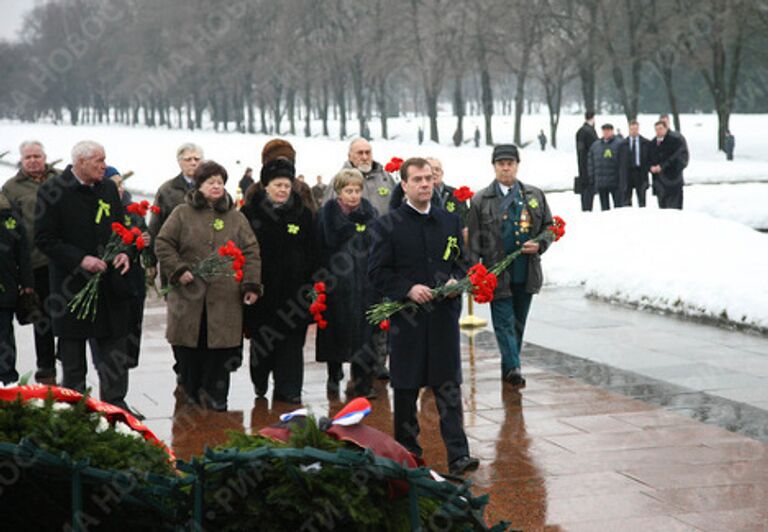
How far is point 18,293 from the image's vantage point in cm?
1017

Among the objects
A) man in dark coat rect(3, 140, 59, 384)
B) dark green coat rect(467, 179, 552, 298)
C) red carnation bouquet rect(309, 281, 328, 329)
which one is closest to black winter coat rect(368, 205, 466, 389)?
red carnation bouquet rect(309, 281, 328, 329)

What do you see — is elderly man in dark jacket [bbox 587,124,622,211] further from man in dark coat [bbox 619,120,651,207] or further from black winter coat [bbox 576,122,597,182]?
black winter coat [bbox 576,122,597,182]

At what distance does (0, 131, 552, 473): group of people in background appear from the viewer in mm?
7715

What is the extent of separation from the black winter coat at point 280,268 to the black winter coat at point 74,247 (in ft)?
3.91

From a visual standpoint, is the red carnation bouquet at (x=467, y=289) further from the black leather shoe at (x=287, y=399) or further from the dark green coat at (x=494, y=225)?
the dark green coat at (x=494, y=225)

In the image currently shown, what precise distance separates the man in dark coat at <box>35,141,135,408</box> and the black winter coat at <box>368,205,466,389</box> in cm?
223

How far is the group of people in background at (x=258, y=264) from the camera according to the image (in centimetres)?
771

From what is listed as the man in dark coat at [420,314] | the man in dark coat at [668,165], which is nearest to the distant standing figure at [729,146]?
the man in dark coat at [668,165]

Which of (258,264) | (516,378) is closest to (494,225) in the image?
(516,378)

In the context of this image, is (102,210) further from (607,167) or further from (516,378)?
(607,167)

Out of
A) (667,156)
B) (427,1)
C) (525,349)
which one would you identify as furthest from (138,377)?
(427,1)

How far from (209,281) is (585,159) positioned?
19.1 m

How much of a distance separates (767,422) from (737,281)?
5.19 meters

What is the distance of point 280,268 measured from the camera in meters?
9.84
